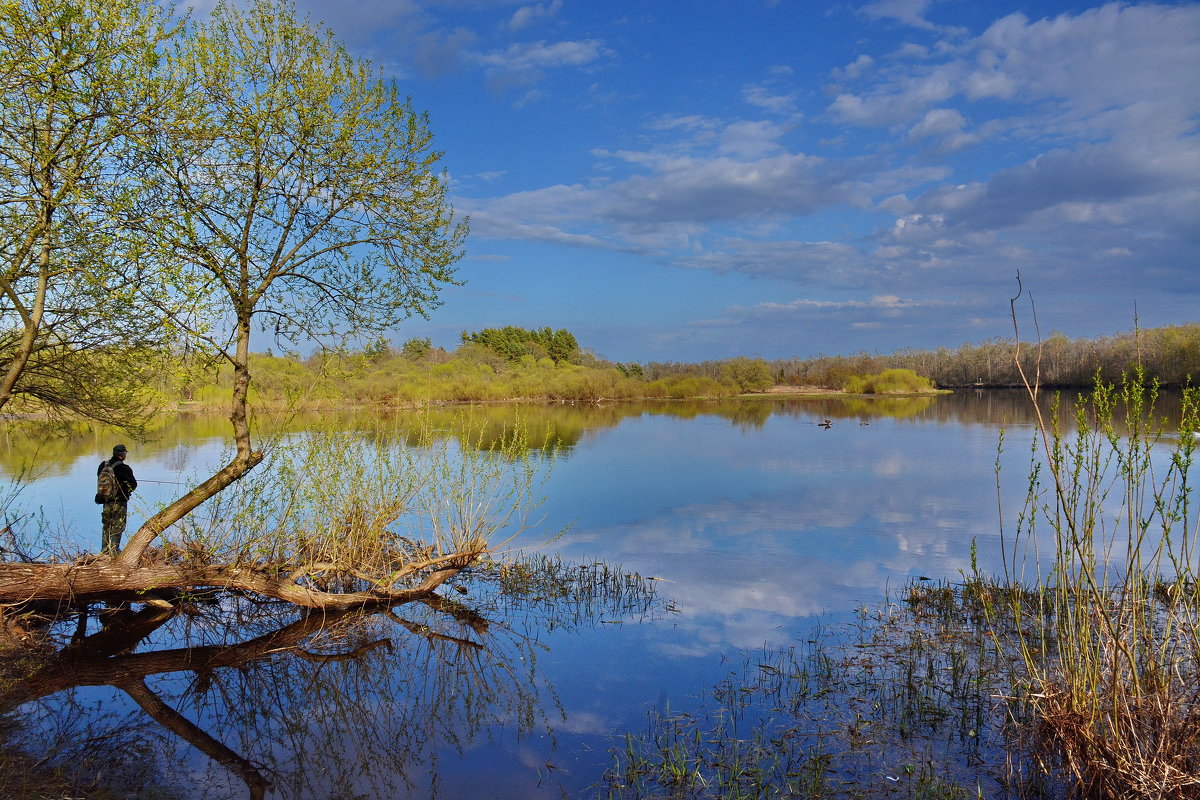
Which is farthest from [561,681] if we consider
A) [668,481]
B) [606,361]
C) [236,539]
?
[606,361]

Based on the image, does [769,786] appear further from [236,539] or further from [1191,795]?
[236,539]

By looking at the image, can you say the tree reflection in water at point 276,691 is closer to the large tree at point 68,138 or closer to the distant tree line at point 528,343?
the large tree at point 68,138

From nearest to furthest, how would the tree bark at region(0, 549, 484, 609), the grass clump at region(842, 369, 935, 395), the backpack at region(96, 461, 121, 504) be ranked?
the tree bark at region(0, 549, 484, 609)
the backpack at region(96, 461, 121, 504)
the grass clump at region(842, 369, 935, 395)

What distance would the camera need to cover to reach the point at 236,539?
28.5 ft

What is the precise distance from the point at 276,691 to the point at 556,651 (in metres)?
2.77

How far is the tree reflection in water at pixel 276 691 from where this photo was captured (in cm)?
535

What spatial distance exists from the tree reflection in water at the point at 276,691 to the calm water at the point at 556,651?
0.03m

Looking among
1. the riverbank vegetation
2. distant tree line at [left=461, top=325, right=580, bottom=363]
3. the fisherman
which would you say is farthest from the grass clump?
the fisherman

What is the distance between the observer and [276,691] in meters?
6.87

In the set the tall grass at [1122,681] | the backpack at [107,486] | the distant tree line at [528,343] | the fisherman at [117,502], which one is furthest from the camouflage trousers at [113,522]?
the distant tree line at [528,343]

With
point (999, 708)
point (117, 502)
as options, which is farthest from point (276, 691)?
point (999, 708)

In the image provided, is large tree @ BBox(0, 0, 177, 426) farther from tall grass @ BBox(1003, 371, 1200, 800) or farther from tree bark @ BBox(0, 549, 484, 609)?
tall grass @ BBox(1003, 371, 1200, 800)

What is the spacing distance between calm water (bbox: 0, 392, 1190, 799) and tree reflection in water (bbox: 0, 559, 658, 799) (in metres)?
0.03

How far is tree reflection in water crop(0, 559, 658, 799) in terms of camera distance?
5348mm
